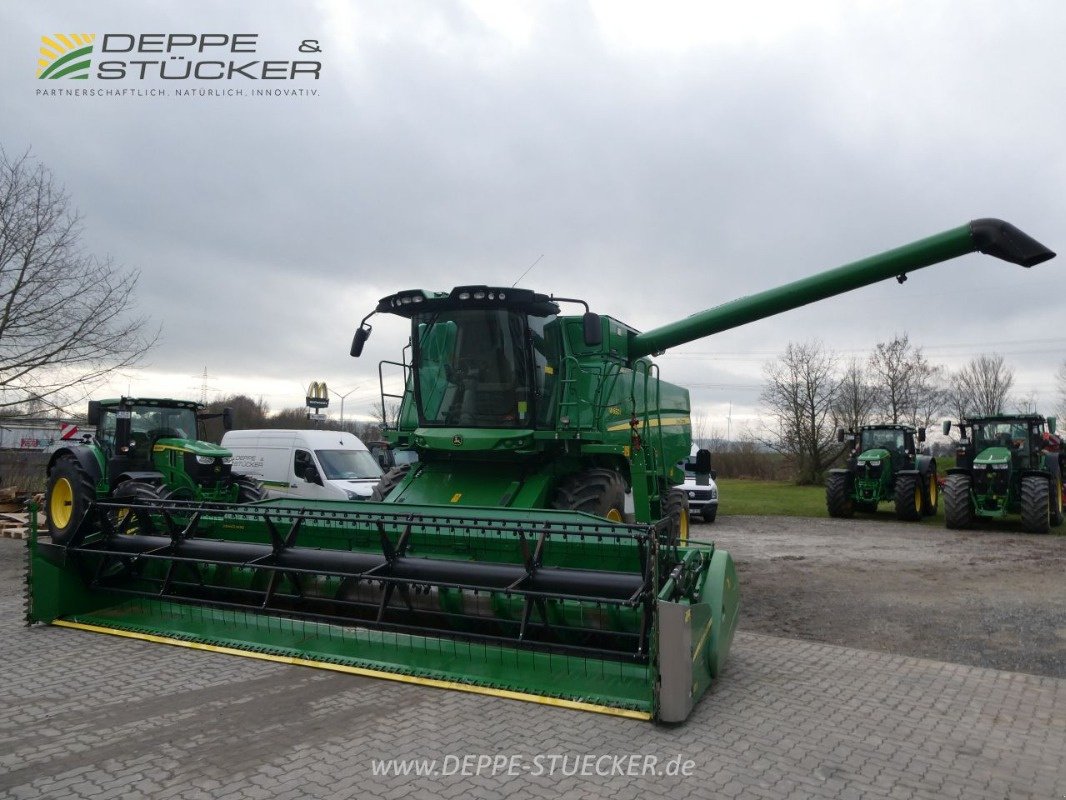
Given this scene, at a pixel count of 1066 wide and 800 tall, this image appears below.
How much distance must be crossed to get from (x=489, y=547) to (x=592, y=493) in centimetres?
161

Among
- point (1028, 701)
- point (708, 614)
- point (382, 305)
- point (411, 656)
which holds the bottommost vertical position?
point (1028, 701)

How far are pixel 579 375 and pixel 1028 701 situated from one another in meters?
4.45

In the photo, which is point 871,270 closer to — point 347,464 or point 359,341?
point 359,341

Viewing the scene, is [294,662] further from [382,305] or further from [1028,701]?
[1028,701]

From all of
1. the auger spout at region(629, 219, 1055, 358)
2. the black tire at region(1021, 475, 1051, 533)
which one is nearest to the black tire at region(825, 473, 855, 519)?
the black tire at region(1021, 475, 1051, 533)

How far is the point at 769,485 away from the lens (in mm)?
38562

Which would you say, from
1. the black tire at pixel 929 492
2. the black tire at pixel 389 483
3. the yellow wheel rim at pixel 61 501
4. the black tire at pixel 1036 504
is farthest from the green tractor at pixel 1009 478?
the yellow wheel rim at pixel 61 501

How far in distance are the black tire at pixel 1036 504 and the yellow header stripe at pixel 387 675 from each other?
49.7 ft

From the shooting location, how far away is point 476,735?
13.6 ft

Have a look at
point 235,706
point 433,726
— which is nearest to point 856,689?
point 433,726

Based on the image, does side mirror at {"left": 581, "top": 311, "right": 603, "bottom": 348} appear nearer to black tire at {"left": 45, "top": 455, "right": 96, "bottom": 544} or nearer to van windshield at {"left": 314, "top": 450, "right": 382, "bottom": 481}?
black tire at {"left": 45, "top": 455, "right": 96, "bottom": 544}

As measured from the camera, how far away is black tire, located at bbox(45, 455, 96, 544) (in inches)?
373

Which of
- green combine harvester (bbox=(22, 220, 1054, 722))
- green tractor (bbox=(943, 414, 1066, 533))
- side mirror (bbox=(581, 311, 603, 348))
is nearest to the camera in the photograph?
green combine harvester (bbox=(22, 220, 1054, 722))

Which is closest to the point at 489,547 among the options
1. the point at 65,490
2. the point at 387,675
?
the point at 387,675
